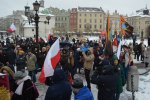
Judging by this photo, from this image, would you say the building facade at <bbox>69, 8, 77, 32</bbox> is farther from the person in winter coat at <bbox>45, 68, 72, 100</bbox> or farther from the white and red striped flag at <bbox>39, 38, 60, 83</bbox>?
the person in winter coat at <bbox>45, 68, 72, 100</bbox>

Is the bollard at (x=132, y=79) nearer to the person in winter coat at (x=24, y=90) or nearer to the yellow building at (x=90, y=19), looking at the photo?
the person in winter coat at (x=24, y=90)

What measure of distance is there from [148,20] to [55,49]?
156079 mm

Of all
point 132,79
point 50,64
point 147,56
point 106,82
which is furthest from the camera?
point 147,56

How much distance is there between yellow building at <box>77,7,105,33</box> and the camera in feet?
511

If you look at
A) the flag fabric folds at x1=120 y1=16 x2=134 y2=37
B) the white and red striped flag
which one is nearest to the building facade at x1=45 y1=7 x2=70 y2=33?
the flag fabric folds at x1=120 y1=16 x2=134 y2=37

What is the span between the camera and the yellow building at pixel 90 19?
15588 centimetres

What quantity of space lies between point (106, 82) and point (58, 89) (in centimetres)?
193

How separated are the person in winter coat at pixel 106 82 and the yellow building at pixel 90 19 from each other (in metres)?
146

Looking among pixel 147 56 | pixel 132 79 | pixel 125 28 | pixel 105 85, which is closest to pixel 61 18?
pixel 147 56

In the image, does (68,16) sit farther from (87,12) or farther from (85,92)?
(85,92)

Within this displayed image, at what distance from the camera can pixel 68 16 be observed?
154125mm

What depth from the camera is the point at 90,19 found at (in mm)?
161375

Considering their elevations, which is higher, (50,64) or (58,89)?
(50,64)

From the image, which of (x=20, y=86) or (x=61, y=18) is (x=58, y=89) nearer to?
(x=20, y=86)
